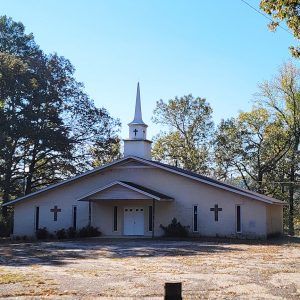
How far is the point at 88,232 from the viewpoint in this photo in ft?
108

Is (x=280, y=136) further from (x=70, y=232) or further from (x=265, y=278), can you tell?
(x=265, y=278)

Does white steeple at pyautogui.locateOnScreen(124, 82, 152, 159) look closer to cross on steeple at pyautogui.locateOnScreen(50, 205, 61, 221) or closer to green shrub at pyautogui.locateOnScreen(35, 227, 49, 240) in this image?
cross on steeple at pyautogui.locateOnScreen(50, 205, 61, 221)

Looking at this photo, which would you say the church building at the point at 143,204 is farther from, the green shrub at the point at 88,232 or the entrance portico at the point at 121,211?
the green shrub at the point at 88,232

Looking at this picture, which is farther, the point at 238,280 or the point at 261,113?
the point at 261,113

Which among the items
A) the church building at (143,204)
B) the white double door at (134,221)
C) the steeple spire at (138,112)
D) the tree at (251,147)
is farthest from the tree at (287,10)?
the tree at (251,147)

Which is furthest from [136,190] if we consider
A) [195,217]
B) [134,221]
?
[195,217]

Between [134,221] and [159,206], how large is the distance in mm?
1878

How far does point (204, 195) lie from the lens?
32.1 meters

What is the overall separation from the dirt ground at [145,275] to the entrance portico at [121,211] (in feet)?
38.8

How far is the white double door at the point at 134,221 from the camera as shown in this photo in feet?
109

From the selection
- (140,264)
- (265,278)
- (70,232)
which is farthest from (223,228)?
(265,278)

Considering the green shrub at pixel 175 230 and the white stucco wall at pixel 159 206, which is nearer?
the white stucco wall at pixel 159 206

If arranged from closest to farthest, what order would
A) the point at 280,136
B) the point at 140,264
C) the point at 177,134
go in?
the point at 140,264
the point at 280,136
the point at 177,134

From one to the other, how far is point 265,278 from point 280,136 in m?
38.8
